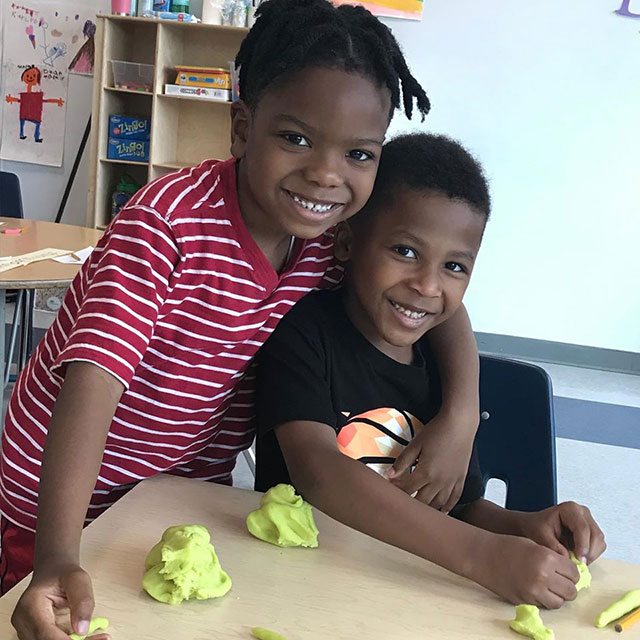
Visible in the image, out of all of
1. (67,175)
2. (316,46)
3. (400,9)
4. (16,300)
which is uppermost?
(400,9)

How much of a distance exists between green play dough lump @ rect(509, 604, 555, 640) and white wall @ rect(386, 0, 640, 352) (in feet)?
13.0

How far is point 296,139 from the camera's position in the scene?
933mm

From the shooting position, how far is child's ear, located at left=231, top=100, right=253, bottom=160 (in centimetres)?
100

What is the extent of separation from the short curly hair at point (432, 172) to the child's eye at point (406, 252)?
0.07m

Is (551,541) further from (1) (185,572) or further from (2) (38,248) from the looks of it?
(2) (38,248)

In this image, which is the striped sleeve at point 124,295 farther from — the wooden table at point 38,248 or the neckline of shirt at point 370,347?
the wooden table at point 38,248

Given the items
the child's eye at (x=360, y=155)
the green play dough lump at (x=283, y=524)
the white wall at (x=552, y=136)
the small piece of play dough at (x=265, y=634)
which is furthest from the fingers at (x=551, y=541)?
the white wall at (x=552, y=136)

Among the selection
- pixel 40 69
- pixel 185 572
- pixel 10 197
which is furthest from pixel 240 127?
pixel 40 69

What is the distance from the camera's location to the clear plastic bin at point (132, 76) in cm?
470

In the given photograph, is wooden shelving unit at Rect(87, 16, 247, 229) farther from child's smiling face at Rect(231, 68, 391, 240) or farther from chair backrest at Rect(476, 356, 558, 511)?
child's smiling face at Rect(231, 68, 391, 240)

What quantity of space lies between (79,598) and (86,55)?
4.91 metres

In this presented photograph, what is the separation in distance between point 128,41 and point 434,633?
187 inches

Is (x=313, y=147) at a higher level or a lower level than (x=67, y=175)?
higher

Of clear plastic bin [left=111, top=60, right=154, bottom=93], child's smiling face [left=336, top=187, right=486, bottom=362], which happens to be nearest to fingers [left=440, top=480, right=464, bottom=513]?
child's smiling face [left=336, top=187, right=486, bottom=362]
